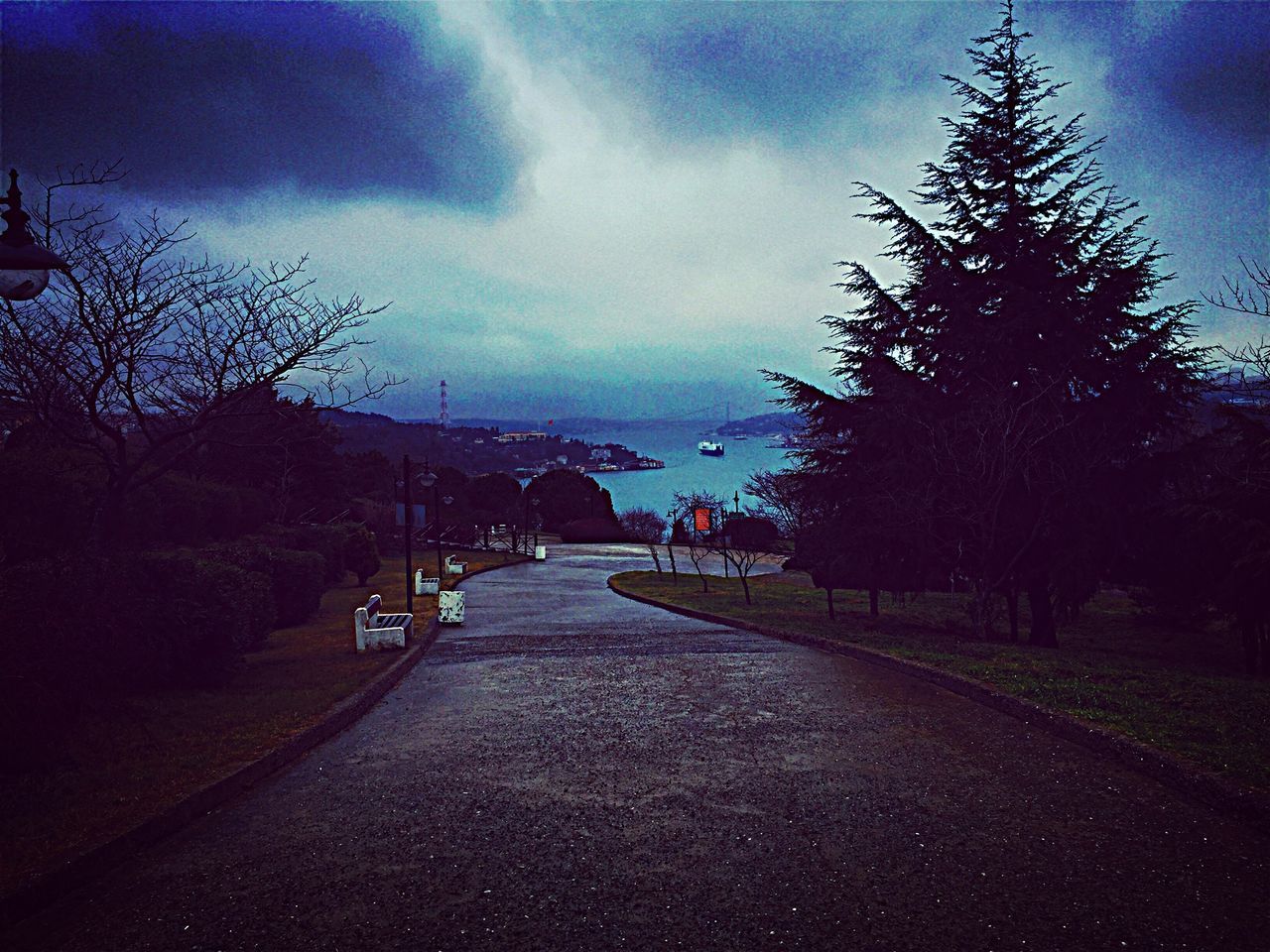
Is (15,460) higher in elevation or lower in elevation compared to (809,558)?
higher

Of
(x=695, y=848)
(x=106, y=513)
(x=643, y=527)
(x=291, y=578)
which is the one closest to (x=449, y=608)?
(x=291, y=578)

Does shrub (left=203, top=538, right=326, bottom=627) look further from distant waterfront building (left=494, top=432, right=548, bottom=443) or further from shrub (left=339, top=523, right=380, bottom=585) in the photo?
distant waterfront building (left=494, top=432, right=548, bottom=443)

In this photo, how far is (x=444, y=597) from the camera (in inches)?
684

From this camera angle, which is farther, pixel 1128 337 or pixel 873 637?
pixel 1128 337

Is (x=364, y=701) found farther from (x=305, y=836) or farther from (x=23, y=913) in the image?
(x=23, y=913)

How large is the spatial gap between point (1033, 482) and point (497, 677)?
10809 millimetres

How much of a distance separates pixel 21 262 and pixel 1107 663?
42.3 ft

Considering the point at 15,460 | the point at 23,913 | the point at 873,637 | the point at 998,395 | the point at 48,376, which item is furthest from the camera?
the point at 998,395

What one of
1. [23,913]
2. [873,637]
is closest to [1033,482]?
[873,637]

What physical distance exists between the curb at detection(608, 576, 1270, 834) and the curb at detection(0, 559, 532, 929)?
6667 millimetres

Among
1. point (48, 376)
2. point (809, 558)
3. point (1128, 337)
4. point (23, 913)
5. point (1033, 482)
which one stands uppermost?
point (1128, 337)

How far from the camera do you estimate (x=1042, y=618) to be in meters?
15.8

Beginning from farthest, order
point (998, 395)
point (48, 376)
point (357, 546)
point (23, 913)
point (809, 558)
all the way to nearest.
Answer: point (357, 546), point (809, 558), point (998, 395), point (48, 376), point (23, 913)

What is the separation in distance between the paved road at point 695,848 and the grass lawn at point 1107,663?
73 centimetres
